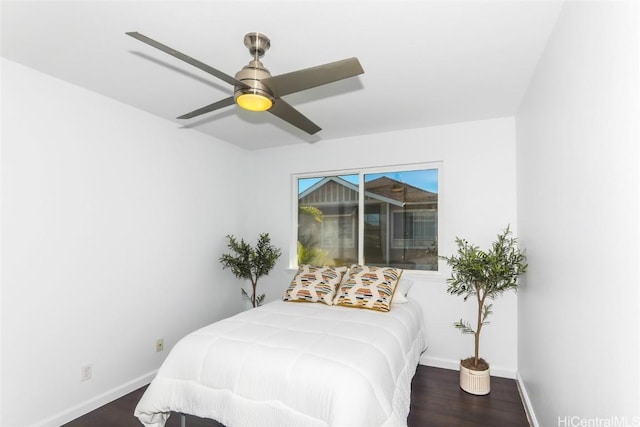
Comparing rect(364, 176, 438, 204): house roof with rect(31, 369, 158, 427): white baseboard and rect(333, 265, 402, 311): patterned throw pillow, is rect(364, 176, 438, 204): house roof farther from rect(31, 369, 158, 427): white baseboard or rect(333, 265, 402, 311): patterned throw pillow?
rect(31, 369, 158, 427): white baseboard

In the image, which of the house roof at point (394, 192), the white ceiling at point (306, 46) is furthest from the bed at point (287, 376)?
the white ceiling at point (306, 46)

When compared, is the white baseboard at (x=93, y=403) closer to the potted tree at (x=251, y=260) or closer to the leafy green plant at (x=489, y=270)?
the potted tree at (x=251, y=260)

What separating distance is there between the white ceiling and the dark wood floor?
2.39 metres

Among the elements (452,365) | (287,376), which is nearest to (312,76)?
(287,376)

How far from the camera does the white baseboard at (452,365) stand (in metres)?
3.12

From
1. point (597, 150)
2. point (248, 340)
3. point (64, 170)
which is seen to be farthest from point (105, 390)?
point (597, 150)

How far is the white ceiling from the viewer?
67.2 inches

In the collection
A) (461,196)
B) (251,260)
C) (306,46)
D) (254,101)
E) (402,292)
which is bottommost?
(402,292)

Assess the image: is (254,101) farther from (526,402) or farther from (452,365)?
(452,365)

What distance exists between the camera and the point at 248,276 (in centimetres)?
404

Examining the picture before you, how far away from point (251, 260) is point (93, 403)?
1.91 metres

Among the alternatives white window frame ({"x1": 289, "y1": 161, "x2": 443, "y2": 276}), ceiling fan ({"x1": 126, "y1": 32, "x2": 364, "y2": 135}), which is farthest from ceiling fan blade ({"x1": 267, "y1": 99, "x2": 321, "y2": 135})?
white window frame ({"x1": 289, "y1": 161, "x2": 443, "y2": 276})

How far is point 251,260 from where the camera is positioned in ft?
13.0

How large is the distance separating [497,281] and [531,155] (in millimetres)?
1044
